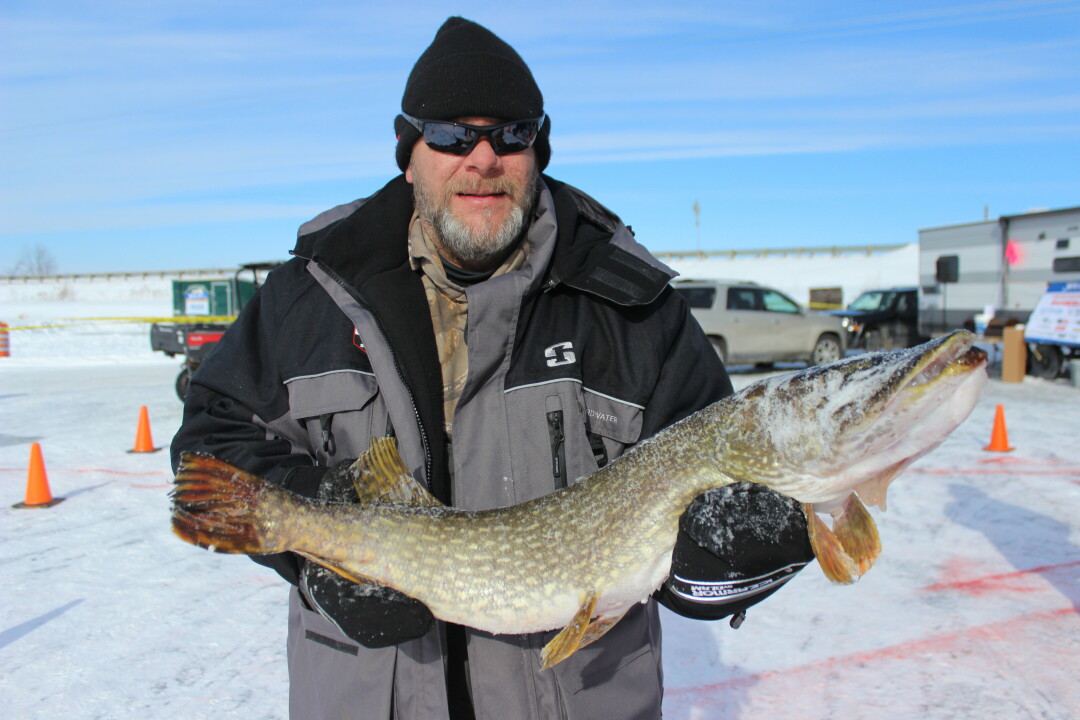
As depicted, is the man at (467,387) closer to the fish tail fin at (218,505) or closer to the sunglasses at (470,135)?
the sunglasses at (470,135)

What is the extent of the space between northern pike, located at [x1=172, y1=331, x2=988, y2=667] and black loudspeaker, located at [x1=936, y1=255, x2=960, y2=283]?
17.1 meters

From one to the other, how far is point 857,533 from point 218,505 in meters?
1.55

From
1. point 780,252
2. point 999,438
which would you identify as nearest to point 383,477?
point 999,438

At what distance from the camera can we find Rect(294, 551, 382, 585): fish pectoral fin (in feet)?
6.36

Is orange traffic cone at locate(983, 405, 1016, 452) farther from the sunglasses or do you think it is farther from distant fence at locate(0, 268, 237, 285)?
distant fence at locate(0, 268, 237, 285)

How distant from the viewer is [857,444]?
5.65 feet

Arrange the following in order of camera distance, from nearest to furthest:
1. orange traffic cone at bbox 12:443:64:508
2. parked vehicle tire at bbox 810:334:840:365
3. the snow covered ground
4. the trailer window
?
the snow covered ground → orange traffic cone at bbox 12:443:64:508 → the trailer window → parked vehicle tire at bbox 810:334:840:365

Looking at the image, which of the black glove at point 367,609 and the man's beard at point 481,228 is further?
the man's beard at point 481,228

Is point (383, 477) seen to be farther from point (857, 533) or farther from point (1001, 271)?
point (1001, 271)

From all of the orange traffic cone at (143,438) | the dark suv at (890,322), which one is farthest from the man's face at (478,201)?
the dark suv at (890,322)

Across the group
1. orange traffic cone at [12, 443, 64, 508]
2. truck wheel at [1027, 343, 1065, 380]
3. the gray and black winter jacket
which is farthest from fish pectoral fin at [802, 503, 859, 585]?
truck wheel at [1027, 343, 1065, 380]

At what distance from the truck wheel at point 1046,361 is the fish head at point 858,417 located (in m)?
13.9

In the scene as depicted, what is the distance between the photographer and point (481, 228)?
2180 millimetres

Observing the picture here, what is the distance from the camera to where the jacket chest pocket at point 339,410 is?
6.72ft
